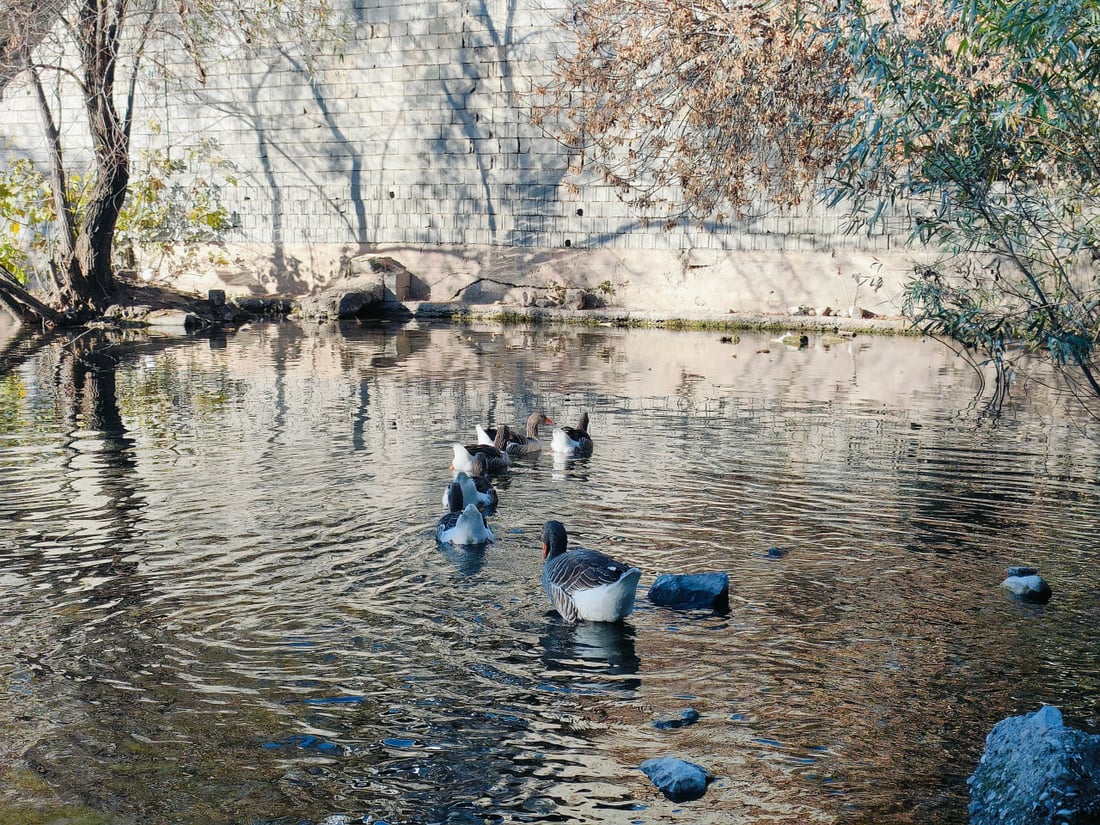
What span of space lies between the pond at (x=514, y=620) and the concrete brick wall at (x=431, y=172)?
10.4 m

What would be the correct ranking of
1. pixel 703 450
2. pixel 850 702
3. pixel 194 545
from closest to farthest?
1. pixel 850 702
2. pixel 194 545
3. pixel 703 450

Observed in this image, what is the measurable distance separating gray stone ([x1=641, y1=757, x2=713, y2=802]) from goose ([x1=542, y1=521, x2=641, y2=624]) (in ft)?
4.53

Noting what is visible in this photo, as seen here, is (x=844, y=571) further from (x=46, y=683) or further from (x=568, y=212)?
(x=568, y=212)

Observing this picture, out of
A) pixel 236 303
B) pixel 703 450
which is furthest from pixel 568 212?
pixel 703 450

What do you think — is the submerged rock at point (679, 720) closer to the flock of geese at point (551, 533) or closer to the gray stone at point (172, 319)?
the flock of geese at point (551, 533)

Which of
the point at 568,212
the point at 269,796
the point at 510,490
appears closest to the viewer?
the point at 269,796

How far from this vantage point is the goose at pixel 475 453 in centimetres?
910

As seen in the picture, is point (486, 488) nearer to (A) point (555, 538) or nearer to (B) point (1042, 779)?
(A) point (555, 538)

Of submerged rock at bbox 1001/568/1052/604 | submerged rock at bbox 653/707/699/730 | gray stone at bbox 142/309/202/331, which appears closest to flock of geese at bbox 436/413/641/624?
submerged rock at bbox 653/707/699/730

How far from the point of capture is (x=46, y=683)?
5.13 m

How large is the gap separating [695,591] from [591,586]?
0.72 meters

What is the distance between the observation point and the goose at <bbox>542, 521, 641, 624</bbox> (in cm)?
570

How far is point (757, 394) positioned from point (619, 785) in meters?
9.94

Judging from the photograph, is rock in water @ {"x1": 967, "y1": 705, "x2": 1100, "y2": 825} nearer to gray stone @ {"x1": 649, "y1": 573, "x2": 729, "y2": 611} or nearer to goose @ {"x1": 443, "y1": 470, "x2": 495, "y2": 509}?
gray stone @ {"x1": 649, "y1": 573, "x2": 729, "y2": 611}
